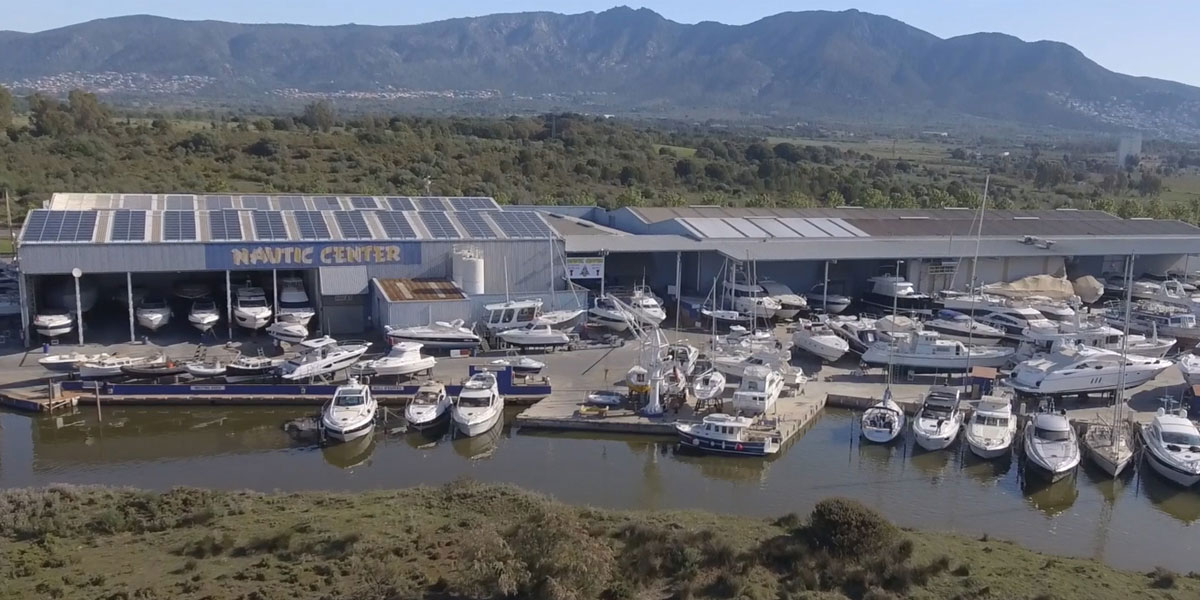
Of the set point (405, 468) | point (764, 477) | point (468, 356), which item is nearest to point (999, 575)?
point (764, 477)

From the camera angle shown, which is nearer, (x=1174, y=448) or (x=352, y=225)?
(x=1174, y=448)

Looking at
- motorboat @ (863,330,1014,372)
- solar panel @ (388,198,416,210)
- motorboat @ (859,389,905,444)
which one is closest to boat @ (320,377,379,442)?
motorboat @ (859,389,905,444)

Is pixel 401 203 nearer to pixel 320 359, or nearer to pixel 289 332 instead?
pixel 289 332

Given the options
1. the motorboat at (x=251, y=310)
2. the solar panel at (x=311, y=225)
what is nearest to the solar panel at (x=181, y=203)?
the solar panel at (x=311, y=225)

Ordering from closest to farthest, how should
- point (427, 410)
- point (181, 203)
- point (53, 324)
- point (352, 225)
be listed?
1. point (427, 410)
2. point (53, 324)
3. point (352, 225)
4. point (181, 203)

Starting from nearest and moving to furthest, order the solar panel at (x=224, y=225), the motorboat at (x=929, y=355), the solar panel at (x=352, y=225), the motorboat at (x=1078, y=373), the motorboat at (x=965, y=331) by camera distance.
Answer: the motorboat at (x=1078, y=373), the motorboat at (x=929, y=355), the solar panel at (x=224, y=225), the motorboat at (x=965, y=331), the solar panel at (x=352, y=225)

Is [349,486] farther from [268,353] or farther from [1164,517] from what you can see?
[1164,517]

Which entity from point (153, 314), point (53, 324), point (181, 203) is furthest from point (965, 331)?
point (181, 203)

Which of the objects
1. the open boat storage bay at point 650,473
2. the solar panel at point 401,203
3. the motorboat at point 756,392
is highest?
the solar panel at point 401,203

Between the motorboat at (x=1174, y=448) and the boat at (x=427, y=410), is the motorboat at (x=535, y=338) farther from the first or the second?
the motorboat at (x=1174, y=448)
